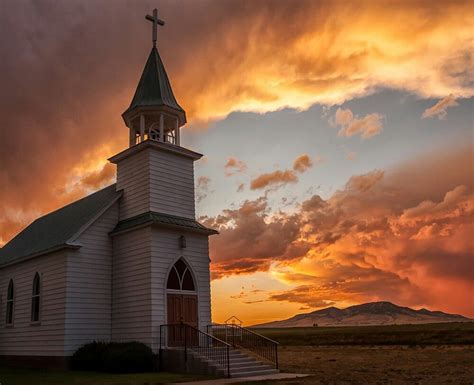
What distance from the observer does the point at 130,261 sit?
2352 cm

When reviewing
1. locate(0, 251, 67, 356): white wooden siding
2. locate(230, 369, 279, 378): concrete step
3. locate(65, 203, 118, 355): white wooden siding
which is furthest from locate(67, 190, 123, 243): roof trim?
locate(230, 369, 279, 378): concrete step

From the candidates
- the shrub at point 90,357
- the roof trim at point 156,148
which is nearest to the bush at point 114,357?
the shrub at point 90,357

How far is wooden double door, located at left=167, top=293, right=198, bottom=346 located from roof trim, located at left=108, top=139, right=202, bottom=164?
6684 millimetres

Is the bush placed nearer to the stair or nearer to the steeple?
the stair

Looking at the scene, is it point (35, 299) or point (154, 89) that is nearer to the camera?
point (35, 299)

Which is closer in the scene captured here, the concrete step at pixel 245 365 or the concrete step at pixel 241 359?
the concrete step at pixel 245 365

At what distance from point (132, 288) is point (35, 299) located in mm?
5946

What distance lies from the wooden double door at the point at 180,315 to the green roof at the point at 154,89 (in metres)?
9.16

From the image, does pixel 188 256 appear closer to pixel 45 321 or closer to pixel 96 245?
pixel 96 245

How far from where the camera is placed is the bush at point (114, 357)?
67.1 ft

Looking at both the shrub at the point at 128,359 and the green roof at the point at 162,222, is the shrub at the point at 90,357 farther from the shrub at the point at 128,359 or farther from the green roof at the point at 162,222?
the green roof at the point at 162,222

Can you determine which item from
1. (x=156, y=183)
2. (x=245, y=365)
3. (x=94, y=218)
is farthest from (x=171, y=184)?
(x=245, y=365)

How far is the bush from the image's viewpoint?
20.4 metres

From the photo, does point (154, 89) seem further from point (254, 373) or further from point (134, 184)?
point (254, 373)
